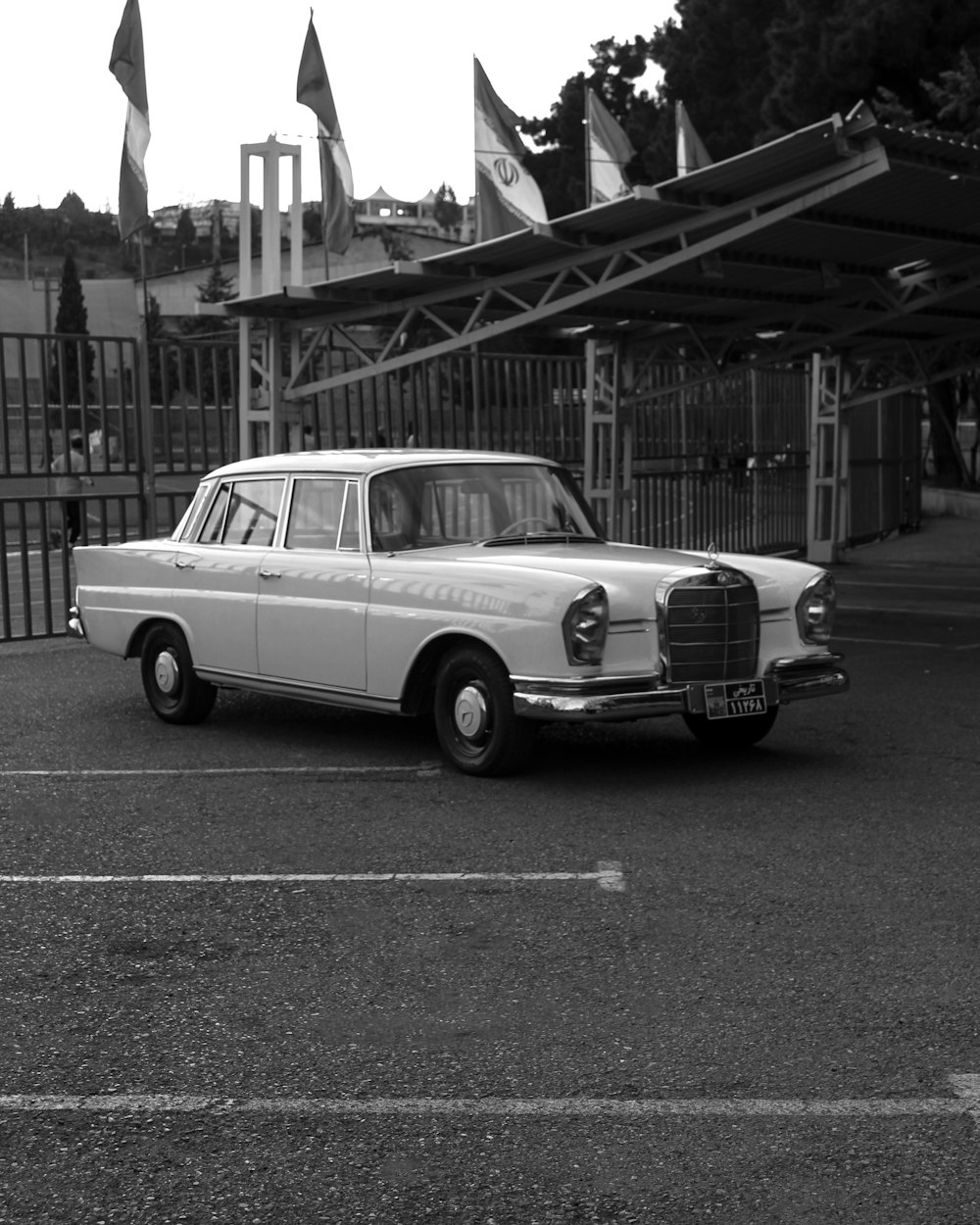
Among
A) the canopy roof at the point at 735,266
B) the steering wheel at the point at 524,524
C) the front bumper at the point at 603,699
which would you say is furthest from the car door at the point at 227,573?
the canopy roof at the point at 735,266

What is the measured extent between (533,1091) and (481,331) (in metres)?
12.3

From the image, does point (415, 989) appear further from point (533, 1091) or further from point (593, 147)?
point (593, 147)

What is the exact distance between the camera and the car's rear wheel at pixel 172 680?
10.7 meters

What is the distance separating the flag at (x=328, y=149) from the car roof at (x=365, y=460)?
10625 mm

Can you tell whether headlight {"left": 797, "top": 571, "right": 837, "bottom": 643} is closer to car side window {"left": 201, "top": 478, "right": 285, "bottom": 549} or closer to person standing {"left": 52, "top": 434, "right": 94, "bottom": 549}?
car side window {"left": 201, "top": 478, "right": 285, "bottom": 549}

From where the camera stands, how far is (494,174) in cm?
2112

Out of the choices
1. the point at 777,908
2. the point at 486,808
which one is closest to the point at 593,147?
the point at 486,808

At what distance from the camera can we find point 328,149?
67.5 feet

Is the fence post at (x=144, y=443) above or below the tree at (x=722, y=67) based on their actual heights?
below

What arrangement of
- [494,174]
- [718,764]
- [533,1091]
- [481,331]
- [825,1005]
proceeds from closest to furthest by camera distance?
1. [533,1091]
2. [825,1005]
3. [718,764]
4. [481,331]
5. [494,174]

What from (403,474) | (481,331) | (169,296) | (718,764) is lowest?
(718,764)

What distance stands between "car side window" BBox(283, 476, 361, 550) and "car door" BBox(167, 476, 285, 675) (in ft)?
0.62

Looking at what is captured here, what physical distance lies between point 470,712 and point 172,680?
8.90 ft

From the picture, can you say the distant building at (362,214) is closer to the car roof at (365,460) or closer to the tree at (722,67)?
the tree at (722,67)
